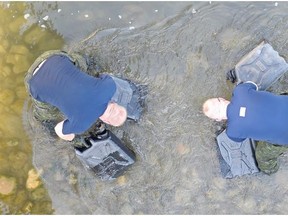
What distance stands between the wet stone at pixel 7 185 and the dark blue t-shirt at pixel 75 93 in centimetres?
89

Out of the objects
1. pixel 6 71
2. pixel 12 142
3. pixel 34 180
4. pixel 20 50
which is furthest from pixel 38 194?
pixel 20 50

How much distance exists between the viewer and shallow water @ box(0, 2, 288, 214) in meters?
A: 2.95

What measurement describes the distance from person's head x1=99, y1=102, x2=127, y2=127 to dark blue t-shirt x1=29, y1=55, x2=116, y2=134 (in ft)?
0.44

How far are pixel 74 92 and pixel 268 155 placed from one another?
130 cm

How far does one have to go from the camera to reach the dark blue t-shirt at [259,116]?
2330 mm

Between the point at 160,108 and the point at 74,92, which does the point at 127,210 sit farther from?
the point at 74,92

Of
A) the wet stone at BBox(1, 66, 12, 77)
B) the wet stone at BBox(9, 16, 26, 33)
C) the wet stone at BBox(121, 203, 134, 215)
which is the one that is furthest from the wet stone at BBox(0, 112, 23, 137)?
the wet stone at BBox(121, 203, 134, 215)

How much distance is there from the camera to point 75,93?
235 centimetres

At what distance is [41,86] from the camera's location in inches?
98.4

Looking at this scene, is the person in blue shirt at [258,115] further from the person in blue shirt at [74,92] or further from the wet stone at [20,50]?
the wet stone at [20,50]

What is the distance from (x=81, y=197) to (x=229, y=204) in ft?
3.47

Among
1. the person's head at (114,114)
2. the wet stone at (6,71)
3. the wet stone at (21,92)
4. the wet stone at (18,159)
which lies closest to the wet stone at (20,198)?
the wet stone at (18,159)

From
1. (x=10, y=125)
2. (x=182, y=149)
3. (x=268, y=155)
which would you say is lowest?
(x=10, y=125)

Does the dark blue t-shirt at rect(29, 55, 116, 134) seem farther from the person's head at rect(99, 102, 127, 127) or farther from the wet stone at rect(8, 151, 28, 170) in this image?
the wet stone at rect(8, 151, 28, 170)
